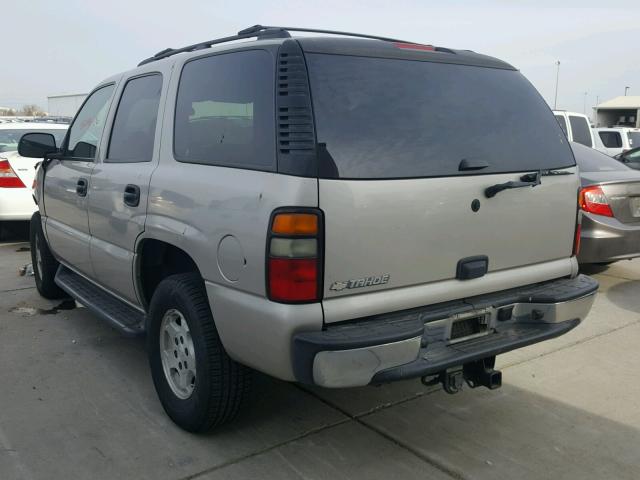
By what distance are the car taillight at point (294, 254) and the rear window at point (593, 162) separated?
177 inches

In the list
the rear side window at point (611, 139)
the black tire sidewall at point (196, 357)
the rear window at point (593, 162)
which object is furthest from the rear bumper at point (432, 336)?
the rear side window at point (611, 139)

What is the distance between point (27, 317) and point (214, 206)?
324 cm

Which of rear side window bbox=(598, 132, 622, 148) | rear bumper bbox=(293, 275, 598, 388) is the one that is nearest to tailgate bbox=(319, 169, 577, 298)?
rear bumper bbox=(293, 275, 598, 388)

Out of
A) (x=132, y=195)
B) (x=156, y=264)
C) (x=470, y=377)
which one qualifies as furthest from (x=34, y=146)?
(x=470, y=377)

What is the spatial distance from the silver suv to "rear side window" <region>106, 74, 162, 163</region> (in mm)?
27

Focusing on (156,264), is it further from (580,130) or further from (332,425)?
(580,130)

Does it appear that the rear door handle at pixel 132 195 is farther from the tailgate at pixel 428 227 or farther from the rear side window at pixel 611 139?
the rear side window at pixel 611 139

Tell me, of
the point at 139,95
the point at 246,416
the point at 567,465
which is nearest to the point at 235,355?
the point at 246,416

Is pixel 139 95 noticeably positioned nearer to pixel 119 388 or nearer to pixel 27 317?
pixel 119 388

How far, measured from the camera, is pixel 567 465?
300cm

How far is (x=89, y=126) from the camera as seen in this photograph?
14.9ft

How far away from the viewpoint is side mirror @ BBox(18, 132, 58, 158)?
4.87 m

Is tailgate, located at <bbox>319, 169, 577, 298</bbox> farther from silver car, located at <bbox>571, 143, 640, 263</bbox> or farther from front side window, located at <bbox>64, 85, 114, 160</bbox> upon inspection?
silver car, located at <bbox>571, 143, 640, 263</bbox>

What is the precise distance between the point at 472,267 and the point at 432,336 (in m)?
0.39
